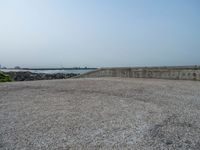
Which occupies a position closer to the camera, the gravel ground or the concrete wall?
the gravel ground

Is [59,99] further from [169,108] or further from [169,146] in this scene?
[169,146]

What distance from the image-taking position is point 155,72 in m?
16.4

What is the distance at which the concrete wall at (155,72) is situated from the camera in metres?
14.6

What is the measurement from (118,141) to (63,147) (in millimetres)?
856

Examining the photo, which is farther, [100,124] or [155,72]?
[155,72]

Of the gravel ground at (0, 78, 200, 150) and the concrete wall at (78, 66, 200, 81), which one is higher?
the concrete wall at (78, 66, 200, 81)

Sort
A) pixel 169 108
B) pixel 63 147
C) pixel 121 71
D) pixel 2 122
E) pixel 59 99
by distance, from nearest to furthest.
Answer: pixel 63 147 < pixel 2 122 < pixel 169 108 < pixel 59 99 < pixel 121 71

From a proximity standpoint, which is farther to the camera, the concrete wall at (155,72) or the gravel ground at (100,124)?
the concrete wall at (155,72)

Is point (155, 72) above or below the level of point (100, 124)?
above

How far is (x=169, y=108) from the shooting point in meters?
6.68

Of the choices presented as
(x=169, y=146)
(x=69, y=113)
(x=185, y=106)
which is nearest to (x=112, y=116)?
(x=69, y=113)

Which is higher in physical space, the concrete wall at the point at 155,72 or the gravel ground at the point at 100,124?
the concrete wall at the point at 155,72

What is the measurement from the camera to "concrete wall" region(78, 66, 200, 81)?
14.6 metres

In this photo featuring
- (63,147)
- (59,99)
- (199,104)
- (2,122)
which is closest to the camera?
(63,147)
